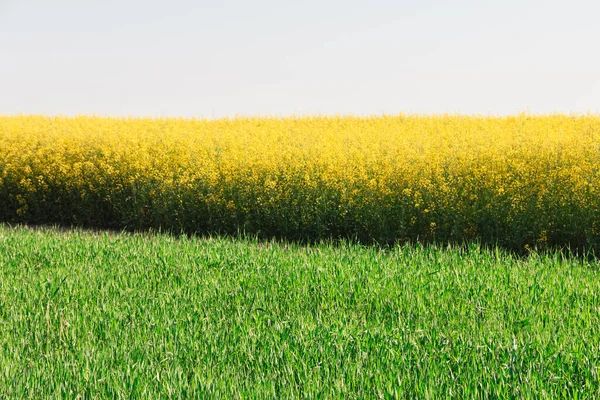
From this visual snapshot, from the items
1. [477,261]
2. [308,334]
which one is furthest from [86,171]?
[308,334]

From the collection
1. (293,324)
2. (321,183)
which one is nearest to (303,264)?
(293,324)

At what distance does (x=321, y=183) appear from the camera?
8.45m

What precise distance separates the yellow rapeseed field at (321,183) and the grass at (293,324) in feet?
2.50

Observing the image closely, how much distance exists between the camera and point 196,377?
3648 millimetres

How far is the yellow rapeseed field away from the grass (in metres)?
0.76

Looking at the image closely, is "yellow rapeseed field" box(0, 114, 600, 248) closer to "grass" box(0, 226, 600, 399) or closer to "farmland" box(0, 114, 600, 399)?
"farmland" box(0, 114, 600, 399)

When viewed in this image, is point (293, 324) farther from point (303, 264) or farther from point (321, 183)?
point (321, 183)

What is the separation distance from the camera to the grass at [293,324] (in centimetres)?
364

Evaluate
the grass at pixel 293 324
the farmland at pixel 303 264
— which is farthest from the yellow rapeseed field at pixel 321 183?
the grass at pixel 293 324

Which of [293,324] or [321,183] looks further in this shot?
[321,183]

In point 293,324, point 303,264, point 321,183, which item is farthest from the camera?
point 321,183

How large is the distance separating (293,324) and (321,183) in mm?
3930

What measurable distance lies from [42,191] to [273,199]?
14.4 ft

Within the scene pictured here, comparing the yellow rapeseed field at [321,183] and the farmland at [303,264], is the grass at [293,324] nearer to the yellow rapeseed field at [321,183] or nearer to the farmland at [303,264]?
the farmland at [303,264]
